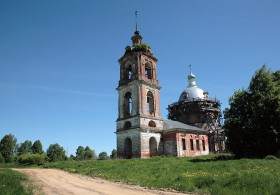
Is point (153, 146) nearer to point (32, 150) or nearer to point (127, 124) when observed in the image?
point (127, 124)

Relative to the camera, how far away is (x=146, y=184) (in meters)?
12.6

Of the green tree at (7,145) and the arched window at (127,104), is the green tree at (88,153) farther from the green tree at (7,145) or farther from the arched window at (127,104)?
the arched window at (127,104)

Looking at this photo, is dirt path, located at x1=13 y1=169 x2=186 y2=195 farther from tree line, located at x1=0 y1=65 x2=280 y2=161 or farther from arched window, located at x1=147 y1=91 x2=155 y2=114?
arched window, located at x1=147 y1=91 x2=155 y2=114

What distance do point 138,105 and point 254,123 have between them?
14.4m

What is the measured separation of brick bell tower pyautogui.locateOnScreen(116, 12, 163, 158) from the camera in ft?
105

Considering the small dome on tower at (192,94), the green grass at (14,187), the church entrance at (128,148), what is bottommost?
the green grass at (14,187)

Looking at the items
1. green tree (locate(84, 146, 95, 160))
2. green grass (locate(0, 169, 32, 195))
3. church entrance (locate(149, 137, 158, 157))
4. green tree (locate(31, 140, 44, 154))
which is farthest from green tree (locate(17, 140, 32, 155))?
green grass (locate(0, 169, 32, 195))

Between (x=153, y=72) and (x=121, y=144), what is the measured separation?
37.5 ft

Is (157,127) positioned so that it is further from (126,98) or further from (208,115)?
(208,115)

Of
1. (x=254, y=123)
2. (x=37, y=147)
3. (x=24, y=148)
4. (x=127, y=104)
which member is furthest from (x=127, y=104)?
(x=24, y=148)

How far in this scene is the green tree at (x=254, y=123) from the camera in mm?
22625

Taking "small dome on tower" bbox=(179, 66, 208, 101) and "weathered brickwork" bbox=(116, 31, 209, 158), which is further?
"small dome on tower" bbox=(179, 66, 208, 101)

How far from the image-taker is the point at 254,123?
76.8ft

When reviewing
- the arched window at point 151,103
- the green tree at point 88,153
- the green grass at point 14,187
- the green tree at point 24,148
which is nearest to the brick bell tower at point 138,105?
the arched window at point 151,103
